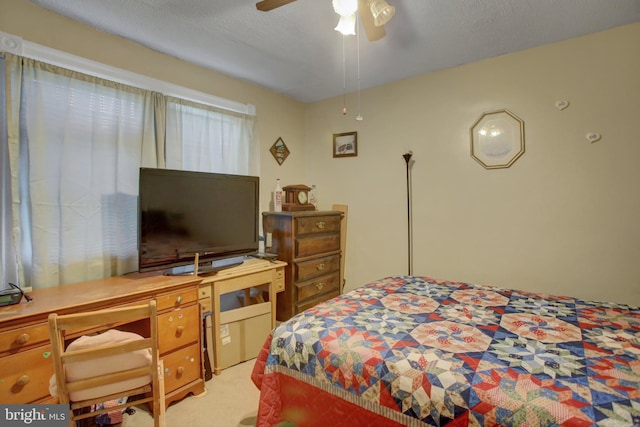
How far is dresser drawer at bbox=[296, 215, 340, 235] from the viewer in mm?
3089

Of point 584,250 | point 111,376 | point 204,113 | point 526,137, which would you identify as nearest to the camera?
point 111,376

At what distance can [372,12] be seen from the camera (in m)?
1.51

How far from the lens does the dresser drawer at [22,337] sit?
141 cm

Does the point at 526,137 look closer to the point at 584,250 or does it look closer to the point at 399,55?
the point at 584,250

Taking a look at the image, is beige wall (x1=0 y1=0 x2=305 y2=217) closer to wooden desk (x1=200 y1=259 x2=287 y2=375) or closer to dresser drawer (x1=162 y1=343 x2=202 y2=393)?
wooden desk (x1=200 y1=259 x2=287 y2=375)

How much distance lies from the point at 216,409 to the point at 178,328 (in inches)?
21.8

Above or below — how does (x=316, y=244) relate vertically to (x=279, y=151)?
below

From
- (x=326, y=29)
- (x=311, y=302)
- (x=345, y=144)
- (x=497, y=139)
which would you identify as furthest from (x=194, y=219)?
(x=497, y=139)

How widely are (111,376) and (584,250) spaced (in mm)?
3122

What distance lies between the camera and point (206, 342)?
2355mm

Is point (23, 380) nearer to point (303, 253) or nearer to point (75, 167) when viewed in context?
point (75, 167)

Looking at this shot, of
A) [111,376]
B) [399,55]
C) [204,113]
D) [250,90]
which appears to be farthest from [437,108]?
[111,376]

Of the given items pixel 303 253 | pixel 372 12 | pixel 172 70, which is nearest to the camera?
pixel 372 12

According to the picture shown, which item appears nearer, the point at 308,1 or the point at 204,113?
the point at 308,1
